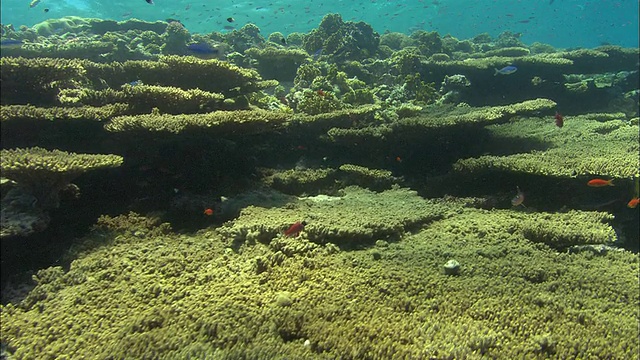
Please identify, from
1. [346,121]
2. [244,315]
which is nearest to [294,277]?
[244,315]

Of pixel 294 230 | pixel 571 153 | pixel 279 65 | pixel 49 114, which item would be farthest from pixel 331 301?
pixel 279 65

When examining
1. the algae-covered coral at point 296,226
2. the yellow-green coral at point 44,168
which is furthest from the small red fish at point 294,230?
the yellow-green coral at point 44,168

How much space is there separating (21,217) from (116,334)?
2.27 meters

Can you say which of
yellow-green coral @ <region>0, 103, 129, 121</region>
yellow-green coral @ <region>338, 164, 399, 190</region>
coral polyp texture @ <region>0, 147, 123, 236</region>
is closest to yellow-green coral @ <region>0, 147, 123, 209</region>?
coral polyp texture @ <region>0, 147, 123, 236</region>

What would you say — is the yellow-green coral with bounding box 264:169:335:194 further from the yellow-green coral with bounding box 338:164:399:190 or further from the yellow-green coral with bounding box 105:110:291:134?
the yellow-green coral with bounding box 105:110:291:134

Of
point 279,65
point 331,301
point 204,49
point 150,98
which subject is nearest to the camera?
point 331,301

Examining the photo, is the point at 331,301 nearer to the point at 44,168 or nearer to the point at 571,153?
the point at 44,168

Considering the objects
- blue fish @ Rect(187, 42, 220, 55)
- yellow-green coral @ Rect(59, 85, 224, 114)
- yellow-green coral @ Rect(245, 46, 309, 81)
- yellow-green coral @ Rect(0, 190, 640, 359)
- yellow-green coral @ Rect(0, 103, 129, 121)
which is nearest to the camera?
yellow-green coral @ Rect(0, 190, 640, 359)

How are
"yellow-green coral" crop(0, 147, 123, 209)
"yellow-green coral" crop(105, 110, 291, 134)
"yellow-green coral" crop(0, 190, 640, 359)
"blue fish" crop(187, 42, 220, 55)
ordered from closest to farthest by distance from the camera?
"yellow-green coral" crop(0, 190, 640, 359) < "yellow-green coral" crop(0, 147, 123, 209) < "yellow-green coral" crop(105, 110, 291, 134) < "blue fish" crop(187, 42, 220, 55)

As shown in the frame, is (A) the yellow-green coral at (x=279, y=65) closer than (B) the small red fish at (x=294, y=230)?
No

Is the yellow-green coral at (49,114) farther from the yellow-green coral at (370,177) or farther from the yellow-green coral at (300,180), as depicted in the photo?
the yellow-green coral at (370,177)

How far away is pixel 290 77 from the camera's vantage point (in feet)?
42.6

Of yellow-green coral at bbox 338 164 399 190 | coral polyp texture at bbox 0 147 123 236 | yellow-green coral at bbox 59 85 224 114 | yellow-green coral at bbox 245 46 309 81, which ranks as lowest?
yellow-green coral at bbox 338 164 399 190

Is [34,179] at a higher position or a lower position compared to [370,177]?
higher
